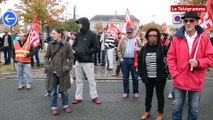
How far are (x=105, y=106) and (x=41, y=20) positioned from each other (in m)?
22.2

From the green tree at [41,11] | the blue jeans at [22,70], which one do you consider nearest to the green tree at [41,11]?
the green tree at [41,11]

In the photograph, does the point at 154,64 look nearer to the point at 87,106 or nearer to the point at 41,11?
the point at 87,106

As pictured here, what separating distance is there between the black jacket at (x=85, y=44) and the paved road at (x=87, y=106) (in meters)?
1.22

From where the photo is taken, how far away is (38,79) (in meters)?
11.4

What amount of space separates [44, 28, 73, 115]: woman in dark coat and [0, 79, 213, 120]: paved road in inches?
17.4

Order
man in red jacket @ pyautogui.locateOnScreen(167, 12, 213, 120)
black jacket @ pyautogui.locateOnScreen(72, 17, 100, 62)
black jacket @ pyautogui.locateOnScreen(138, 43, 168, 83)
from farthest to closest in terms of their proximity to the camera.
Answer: black jacket @ pyautogui.locateOnScreen(72, 17, 100, 62) → black jacket @ pyautogui.locateOnScreen(138, 43, 168, 83) → man in red jacket @ pyautogui.locateOnScreen(167, 12, 213, 120)

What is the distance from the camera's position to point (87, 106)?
740 cm

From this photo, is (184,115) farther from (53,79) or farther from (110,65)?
(110,65)

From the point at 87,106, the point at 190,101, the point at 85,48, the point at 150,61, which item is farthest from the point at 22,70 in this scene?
the point at 190,101

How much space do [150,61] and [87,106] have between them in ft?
7.00

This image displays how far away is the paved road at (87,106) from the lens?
6.54 meters

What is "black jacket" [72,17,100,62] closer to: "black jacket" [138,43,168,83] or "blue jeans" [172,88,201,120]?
"black jacket" [138,43,168,83]

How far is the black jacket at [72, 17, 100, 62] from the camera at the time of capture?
7434 millimetres

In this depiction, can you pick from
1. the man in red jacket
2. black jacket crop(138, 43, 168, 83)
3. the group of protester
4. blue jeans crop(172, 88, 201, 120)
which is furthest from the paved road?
the man in red jacket
